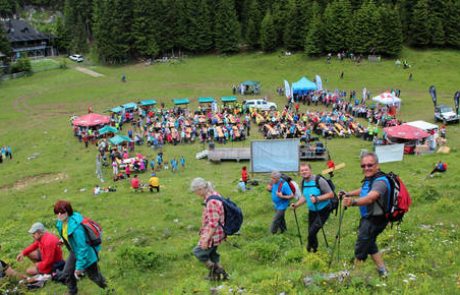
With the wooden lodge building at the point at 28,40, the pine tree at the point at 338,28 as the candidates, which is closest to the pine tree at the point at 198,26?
the pine tree at the point at 338,28

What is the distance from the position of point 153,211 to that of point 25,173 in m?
15.4

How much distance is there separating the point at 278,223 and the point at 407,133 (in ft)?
68.6

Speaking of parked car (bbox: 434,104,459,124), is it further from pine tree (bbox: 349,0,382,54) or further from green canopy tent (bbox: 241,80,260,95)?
pine tree (bbox: 349,0,382,54)

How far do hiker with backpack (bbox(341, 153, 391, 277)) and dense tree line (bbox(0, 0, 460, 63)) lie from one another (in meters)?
53.6

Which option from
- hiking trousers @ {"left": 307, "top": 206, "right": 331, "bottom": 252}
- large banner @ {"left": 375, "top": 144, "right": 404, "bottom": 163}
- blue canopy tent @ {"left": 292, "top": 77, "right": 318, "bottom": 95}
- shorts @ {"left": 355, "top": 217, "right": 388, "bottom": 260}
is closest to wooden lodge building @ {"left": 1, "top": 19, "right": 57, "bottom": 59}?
blue canopy tent @ {"left": 292, "top": 77, "right": 318, "bottom": 95}

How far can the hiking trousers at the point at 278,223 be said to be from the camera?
1080cm

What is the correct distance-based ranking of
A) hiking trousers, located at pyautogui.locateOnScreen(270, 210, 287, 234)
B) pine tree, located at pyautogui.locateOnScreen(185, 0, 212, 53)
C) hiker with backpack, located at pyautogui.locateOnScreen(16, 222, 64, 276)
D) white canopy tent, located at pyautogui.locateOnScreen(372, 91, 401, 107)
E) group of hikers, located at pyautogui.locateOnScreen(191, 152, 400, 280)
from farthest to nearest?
pine tree, located at pyautogui.locateOnScreen(185, 0, 212, 53) < white canopy tent, located at pyautogui.locateOnScreen(372, 91, 401, 107) < hiking trousers, located at pyautogui.locateOnScreen(270, 210, 287, 234) < hiker with backpack, located at pyautogui.locateOnScreen(16, 222, 64, 276) < group of hikers, located at pyautogui.locateOnScreen(191, 152, 400, 280)

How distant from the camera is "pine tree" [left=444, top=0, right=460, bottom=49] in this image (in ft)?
189

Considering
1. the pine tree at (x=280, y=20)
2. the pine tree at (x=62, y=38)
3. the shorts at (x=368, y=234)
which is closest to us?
the shorts at (x=368, y=234)

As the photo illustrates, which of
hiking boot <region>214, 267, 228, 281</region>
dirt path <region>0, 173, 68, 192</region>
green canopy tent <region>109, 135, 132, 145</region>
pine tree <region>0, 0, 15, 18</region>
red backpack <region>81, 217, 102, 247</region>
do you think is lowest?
dirt path <region>0, 173, 68, 192</region>

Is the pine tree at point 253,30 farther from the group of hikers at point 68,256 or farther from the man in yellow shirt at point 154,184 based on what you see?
the group of hikers at point 68,256

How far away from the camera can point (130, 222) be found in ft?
52.1

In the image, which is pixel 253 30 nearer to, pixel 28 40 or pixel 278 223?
pixel 28 40

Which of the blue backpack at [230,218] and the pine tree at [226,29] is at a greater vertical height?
the pine tree at [226,29]
